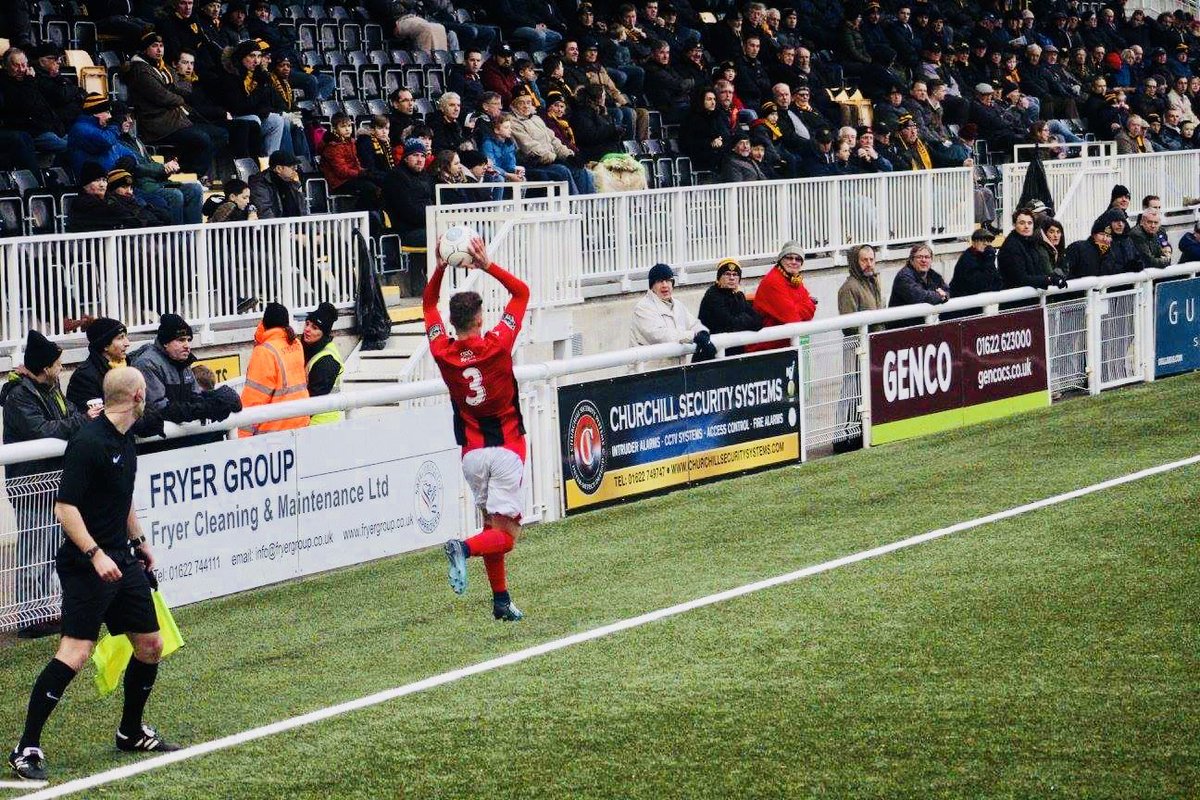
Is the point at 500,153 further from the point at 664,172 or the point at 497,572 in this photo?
the point at 497,572

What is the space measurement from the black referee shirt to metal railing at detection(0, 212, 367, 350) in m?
6.56

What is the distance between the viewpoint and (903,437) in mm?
17516

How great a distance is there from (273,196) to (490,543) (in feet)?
25.7

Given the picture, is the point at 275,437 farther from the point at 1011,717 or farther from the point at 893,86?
the point at 893,86

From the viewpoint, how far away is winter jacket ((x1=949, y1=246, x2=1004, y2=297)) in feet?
62.6

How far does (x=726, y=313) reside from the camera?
17.0 metres

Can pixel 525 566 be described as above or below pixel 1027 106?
below

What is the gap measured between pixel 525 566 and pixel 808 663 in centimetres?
360

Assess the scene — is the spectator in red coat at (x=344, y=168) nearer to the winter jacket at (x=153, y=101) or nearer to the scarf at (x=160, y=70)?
the winter jacket at (x=153, y=101)

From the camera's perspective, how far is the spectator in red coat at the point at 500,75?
22.9m

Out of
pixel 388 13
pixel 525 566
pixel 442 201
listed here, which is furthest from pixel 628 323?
pixel 525 566

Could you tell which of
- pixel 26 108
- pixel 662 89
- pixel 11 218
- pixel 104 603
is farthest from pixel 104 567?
pixel 662 89

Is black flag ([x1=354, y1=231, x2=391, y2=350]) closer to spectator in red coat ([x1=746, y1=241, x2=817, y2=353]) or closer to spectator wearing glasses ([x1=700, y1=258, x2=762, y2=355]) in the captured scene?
spectator wearing glasses ([x1=700, y1=258, x2=762, y2=355])

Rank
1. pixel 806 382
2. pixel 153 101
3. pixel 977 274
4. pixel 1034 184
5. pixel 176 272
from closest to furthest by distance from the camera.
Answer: pixel 176 272 < pixel 806 382 < pixel 153 101 < pixel 977 274 < pixel 1034 184
